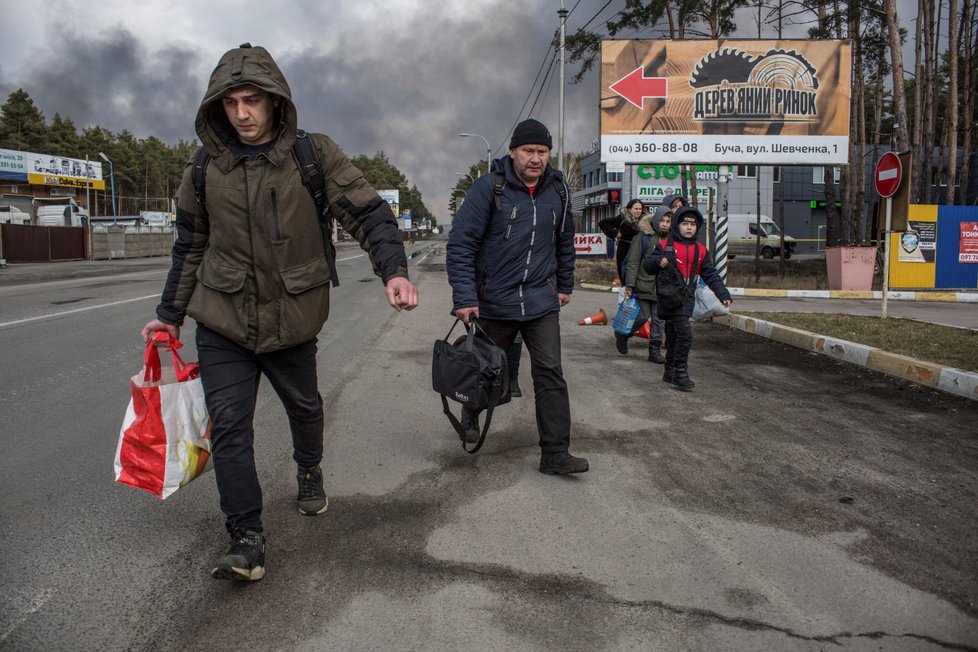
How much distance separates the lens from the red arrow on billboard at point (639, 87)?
19.4m

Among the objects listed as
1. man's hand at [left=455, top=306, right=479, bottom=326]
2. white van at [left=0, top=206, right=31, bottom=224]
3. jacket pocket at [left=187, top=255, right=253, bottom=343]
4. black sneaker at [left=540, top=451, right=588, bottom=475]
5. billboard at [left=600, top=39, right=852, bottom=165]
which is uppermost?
billboard at [left=600, top=39, right=852, bottom=165]

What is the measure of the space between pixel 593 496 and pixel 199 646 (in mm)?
2048

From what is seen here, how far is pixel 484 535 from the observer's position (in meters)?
3.34

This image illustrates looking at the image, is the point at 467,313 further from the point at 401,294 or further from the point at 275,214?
the point at 275,214

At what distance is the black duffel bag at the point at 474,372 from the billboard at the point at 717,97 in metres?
16.4

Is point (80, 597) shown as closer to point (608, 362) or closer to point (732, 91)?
point (608, 362)

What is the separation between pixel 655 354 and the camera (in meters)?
8.08

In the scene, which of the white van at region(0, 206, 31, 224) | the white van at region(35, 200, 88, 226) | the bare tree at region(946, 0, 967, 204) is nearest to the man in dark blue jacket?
the bare tree at region(946, 0, 967, 204)

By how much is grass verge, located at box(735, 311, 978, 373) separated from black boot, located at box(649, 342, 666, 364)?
7.49ft

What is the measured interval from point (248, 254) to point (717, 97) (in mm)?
18645

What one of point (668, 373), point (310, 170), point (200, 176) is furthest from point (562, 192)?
point (668, 373)

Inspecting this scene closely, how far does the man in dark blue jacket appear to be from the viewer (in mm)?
4129

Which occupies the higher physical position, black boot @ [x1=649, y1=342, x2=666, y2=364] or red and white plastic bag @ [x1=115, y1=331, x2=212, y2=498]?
red and white plastic bag @ [x1=115, y1=331, x2=212, y2=498]

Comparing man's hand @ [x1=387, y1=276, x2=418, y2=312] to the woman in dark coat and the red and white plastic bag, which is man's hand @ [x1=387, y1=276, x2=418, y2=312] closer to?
the red and white plastic bag
